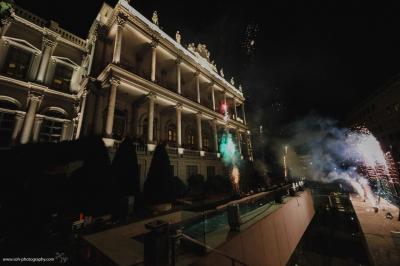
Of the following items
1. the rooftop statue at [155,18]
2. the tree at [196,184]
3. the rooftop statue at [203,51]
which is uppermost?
the rooftop statue at [203,51]

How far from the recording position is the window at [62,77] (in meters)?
17.0

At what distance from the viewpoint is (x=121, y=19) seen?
52.4 ft

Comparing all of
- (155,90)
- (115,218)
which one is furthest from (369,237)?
(155,90)

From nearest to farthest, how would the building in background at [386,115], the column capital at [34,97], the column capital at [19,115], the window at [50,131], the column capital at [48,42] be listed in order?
1. the column capital at [19,115]
2. the column capital at [34,97]
3. the window at [50,131]
4. the column capital at [48,42]
5. the building in background at [386,115]

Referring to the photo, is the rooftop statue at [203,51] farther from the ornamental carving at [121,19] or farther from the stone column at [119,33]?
the stone column at [119,33]

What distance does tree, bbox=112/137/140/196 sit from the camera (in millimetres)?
10000

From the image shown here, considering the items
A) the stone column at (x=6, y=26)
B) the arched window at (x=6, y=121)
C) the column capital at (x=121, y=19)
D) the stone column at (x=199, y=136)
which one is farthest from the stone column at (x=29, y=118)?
the stone column at (x=199, y=136)

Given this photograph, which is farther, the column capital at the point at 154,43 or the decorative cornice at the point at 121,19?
the column capital at the point at 154,43

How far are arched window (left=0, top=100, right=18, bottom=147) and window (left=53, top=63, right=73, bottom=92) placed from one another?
13.3ft

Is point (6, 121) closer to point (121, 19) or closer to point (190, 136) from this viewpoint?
point (121, 19)

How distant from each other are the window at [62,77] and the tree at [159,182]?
1411cm

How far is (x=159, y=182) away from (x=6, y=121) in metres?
14.1

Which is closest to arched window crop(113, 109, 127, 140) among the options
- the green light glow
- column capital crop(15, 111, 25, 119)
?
column capital crop(15, 111, 25, 119)

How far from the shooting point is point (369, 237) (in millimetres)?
9000
